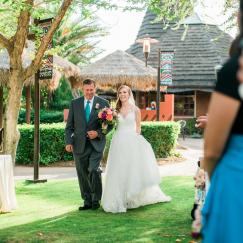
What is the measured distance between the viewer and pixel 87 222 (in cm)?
709

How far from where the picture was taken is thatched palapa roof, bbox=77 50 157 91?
23938 mm

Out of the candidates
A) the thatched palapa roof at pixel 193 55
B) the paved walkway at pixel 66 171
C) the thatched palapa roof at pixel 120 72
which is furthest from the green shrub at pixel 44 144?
the thatched palapa roof at pixel 193 55

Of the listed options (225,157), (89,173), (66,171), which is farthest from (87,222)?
(66,171)

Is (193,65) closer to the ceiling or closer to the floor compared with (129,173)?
closer to the ceiling

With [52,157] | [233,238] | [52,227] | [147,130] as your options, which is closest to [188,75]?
[147,130]

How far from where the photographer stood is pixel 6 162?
790 centimetres

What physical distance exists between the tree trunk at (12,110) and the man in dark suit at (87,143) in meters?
1.77

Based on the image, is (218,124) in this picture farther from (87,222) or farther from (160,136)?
(160,136)

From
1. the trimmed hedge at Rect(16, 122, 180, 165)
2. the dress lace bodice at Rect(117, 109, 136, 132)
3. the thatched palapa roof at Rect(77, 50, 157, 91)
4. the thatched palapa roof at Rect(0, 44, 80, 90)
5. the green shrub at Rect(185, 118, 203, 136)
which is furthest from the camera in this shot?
the green shrub at Rect(185, 118, 203, 136)

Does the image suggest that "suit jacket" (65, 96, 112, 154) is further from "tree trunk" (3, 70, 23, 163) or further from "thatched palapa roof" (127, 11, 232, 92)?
"thatched palapa roof" (127, 11, 232, 92)

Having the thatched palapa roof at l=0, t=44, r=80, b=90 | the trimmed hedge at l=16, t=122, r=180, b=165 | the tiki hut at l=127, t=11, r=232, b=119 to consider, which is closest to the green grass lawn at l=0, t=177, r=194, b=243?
the trimmed hedge at l=16, t=122, r=180, b=165

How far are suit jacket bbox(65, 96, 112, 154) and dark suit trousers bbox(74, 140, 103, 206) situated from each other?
9cm

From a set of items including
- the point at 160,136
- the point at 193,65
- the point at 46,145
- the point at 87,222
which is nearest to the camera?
the point at 87,222

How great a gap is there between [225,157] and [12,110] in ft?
25.7
